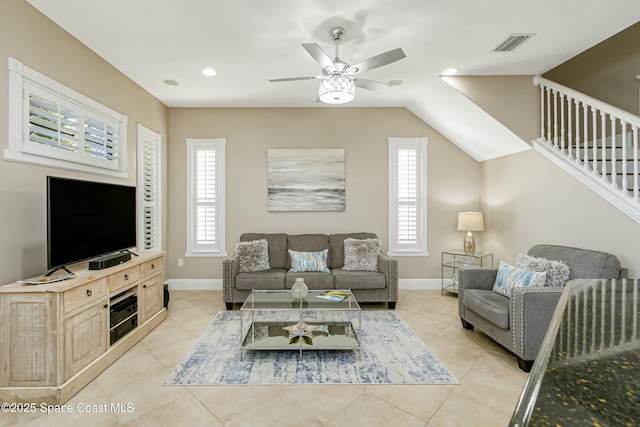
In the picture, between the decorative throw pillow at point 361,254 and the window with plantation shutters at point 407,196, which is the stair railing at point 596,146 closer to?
the window with plantation shutters at point 407,196

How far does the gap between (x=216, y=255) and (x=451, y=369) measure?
145 inches

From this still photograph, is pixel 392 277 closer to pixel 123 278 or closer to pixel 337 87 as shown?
pixel 337 87

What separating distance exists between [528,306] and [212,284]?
Answer: 13.8 ft

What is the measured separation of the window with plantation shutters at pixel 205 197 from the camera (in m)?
4.79

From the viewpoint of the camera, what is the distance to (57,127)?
2.63 metres

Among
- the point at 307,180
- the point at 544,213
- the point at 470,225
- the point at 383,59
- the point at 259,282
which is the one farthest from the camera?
the point at 307,180

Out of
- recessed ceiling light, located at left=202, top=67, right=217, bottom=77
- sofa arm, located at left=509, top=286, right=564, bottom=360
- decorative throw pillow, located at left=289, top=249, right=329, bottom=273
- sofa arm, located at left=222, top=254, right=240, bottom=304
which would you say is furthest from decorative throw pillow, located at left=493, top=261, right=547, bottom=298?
recessed ceiling light, located at left=202, top=67, right=217, bottom=77

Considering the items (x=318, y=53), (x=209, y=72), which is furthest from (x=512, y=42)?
(x=209, y=72)

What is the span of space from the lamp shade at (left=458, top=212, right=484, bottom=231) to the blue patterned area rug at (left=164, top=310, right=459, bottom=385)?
2.01 meters

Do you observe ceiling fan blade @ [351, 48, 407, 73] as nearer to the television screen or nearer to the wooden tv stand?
the television screen

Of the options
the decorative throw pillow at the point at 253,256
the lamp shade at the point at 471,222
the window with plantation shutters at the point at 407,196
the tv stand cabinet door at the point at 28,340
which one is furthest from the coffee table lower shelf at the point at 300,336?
the lamp shade at the point at 471,222

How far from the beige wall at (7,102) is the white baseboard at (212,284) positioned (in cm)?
225

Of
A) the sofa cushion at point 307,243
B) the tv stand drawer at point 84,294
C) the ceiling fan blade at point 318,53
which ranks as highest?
the ceiling fan blade at point 318,53

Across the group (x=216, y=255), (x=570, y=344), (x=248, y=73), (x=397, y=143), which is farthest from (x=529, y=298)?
(x=216, y=255)
